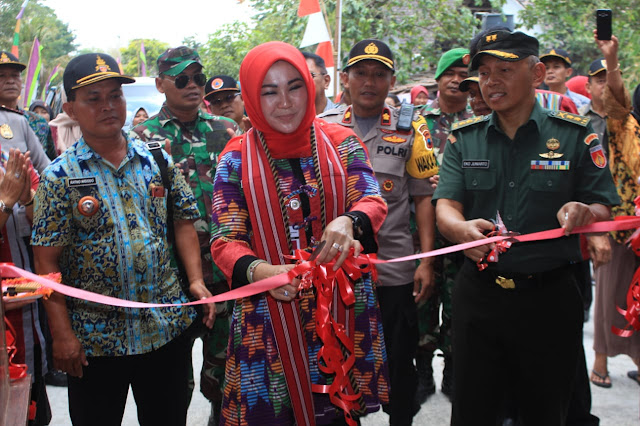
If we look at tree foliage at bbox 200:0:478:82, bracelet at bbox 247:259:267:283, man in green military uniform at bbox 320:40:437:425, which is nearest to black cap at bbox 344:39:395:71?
man in green military uniform at bbox 320:40:437:425

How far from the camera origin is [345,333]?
8.12ft

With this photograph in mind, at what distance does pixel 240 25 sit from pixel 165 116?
768 inches

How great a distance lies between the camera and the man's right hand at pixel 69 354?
8.54 ft

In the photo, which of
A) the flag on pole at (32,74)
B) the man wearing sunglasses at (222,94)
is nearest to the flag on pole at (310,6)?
the man wearing sunglasses at (222,94)

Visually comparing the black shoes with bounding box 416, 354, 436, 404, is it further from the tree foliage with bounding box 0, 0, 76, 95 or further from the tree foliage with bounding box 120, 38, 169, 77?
the tree foliage with bounding box 120, 38, 169, 77

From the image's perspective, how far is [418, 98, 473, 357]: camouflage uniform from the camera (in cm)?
414

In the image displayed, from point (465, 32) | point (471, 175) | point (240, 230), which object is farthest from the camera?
point (465, 32)

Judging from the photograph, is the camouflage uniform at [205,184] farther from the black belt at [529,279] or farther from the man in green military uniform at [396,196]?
the black belt at [529,279]

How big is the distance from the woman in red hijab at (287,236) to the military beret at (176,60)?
163 cm

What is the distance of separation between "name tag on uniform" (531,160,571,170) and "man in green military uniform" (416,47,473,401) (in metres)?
1.39

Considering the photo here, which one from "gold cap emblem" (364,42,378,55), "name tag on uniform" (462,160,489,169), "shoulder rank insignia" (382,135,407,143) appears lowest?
"name tag on uniform" (462,160,489,169)

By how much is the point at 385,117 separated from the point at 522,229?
129 cm

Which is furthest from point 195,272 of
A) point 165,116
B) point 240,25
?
point 240,25

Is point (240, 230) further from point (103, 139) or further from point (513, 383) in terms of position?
point (513, 383)
